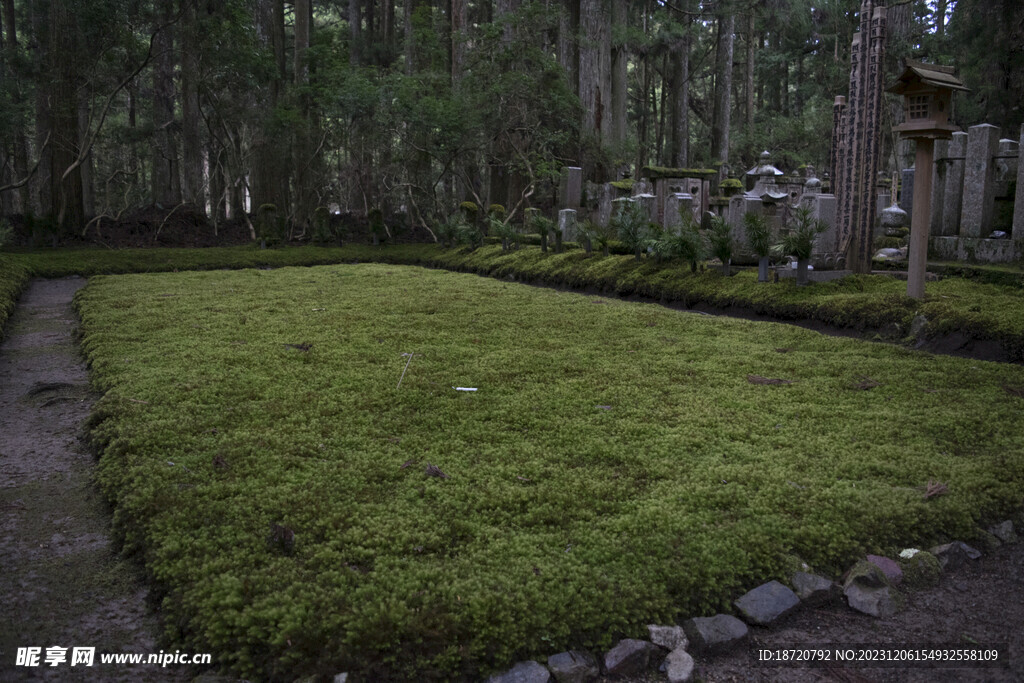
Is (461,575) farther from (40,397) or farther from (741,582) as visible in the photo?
(40,397)

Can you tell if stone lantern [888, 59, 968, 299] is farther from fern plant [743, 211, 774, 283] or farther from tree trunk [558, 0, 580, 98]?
tree trunk [558, 0, 580, 98]

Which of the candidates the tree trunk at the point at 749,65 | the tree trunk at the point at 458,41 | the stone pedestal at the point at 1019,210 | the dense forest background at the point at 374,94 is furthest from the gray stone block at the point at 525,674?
the tree trunk at the point at 749,65

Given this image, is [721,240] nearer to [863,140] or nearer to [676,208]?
[863,140]

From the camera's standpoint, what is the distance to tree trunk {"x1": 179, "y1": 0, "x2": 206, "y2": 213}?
17.7 meters

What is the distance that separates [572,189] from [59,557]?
13904mm

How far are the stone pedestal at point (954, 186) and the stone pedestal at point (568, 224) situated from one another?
20.0ft

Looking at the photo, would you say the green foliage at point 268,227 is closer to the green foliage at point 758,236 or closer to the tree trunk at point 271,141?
the tree trunk at point 271,141

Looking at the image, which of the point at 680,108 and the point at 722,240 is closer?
the point at 722,240

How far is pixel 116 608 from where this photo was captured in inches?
92.1

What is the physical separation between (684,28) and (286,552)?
79.4ft

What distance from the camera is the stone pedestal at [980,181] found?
9.20m

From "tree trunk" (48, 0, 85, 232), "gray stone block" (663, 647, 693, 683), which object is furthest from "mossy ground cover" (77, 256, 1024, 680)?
"tree trunk" (48, 0, 85, 232)

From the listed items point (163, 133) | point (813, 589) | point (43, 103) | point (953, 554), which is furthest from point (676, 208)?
point (163, 133)

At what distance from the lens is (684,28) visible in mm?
23359
